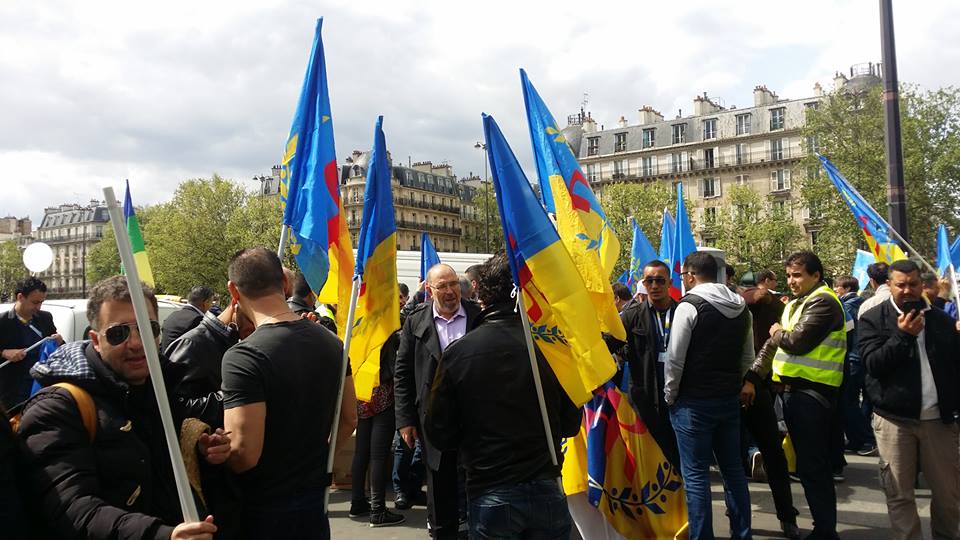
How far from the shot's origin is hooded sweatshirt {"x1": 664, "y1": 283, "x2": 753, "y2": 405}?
5.13 m

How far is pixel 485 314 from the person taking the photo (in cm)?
374

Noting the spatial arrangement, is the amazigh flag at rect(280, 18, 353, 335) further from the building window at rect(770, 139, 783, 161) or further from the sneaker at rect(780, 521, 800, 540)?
the building window at rect(770, 139, 783, 161)

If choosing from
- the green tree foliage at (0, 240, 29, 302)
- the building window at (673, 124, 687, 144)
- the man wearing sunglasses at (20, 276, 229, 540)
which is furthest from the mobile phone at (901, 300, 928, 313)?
the green tree foliage at (0, 240, 29, 302)

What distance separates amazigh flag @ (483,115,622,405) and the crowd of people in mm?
92

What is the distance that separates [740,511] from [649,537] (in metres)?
0.67

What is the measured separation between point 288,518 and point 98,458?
2.96 ft

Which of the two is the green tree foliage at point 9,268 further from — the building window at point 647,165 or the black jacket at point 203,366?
the black jacket at point 203,366

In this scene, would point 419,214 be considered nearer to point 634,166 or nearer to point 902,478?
point 634,166

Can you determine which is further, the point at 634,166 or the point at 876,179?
the point at 634,166

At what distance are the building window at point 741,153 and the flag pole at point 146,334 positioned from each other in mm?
69490

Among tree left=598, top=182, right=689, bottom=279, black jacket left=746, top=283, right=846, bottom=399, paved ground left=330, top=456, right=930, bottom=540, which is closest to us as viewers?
black jacket left=746, top=283, right=846, bottom=399

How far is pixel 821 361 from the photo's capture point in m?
5.36

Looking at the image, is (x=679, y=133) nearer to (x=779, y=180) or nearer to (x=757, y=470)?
(x=779, y=180)

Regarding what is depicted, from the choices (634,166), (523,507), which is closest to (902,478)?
(523,507)
